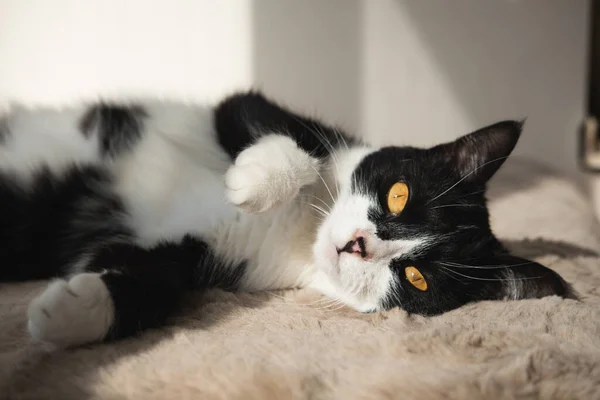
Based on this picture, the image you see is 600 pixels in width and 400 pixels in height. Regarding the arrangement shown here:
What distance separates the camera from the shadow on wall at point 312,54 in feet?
6.35

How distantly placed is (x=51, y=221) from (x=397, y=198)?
697 millimetres

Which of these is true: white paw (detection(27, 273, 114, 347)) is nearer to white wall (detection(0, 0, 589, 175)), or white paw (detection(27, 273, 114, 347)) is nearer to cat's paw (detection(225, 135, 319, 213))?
cat's paw (detection(225, 135, 319, 213))

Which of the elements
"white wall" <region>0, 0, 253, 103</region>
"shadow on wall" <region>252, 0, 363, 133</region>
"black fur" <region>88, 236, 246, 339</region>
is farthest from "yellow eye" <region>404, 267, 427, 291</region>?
"white wall" <region>0, 0, 253, 103</region>

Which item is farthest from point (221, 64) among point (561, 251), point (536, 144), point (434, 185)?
point (536, 144)

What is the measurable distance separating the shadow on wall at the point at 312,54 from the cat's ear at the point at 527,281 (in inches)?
40.9

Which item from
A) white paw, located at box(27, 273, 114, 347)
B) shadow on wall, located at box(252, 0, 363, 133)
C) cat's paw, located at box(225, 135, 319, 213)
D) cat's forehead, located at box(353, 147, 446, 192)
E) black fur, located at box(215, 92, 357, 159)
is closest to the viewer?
white paw, located at box(27, 273, 114, 347)

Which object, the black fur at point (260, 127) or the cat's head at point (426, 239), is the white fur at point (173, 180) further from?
the cat's head at point (426, 239)

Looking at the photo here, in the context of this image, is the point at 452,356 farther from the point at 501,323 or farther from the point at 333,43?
the point at 333,43

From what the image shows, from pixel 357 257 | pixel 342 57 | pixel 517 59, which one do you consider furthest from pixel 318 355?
→ pixel 517 59

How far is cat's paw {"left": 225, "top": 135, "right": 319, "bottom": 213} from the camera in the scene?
908 mm

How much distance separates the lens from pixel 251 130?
1.12 meters

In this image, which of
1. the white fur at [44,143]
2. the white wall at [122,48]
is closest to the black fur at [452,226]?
the white fur at [44,143]

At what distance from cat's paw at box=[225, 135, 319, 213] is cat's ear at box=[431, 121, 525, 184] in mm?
286

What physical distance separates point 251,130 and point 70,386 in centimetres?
65
